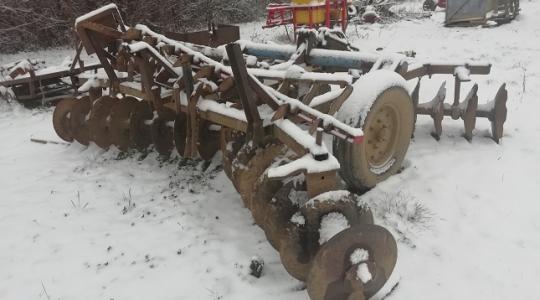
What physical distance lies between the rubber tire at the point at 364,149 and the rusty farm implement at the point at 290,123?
0.04 feet

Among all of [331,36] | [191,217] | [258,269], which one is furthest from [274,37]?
[258,269]

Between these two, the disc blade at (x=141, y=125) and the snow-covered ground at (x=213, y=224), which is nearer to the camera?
the snow-covered ground at (x=213, y=224)

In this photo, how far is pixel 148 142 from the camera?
16.0ft

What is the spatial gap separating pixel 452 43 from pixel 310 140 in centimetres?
918

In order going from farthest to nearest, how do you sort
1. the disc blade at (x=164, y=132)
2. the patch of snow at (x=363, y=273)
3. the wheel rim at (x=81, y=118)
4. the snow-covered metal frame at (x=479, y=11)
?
the snow-covered metal frame at (x=479, y=11), the wheel rim at (x=81, y=118), the disc blade at (x=164, y=132), the patch of snow at (x=363, y=273)

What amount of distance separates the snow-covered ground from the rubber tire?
5.9 inches

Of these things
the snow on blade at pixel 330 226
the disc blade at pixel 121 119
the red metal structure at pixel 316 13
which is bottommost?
the snow on blade at pixel 330 226

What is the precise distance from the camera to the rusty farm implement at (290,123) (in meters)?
2.46

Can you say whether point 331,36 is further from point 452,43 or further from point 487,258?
point 452,43

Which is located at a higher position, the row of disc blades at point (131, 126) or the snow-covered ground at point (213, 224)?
the row of disc blades at point (131, 126)

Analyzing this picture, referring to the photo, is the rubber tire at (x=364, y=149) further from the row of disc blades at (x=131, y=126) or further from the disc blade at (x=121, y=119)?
the disc blade at (x=121, y=119)

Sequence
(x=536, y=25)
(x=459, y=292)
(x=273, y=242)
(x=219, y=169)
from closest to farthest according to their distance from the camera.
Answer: (x=459, y=292)
(x=273, y=242)
(x=219, y=169)
(x=536, y=25)

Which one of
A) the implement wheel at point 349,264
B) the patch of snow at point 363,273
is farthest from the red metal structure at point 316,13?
the patch of snow at point 363,273

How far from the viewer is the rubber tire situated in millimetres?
3371
